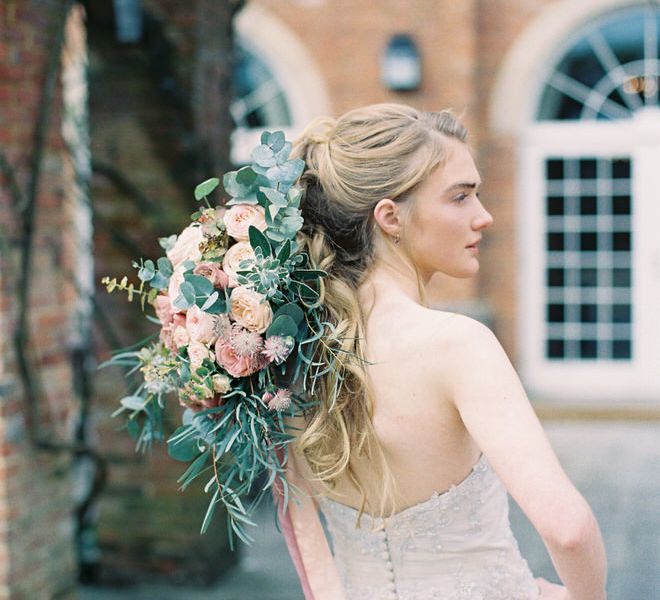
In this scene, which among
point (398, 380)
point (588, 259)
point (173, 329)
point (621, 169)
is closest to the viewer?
point (398, 380)

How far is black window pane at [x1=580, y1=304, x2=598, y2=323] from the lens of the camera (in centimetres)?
893

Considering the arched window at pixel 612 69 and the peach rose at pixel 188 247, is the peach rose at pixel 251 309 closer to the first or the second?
the peach rose at pixel 188 247

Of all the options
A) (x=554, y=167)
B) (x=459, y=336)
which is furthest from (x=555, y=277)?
(x=459, y=336)

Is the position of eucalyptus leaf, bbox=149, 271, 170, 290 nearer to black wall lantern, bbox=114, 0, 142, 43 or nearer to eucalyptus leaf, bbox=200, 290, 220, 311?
eucalyptus leaf, bbox=200, 290, 220, 311

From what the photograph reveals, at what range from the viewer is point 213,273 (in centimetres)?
169

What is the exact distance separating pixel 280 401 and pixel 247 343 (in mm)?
115

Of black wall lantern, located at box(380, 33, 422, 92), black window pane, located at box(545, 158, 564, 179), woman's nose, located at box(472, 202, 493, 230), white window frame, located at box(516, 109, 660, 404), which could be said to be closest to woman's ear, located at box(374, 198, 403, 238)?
woman's nose, located at box(472, 202, 493, 230)

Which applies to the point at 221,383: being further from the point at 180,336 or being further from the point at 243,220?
the point at 243,220

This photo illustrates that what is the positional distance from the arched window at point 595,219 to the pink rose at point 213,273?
749cm

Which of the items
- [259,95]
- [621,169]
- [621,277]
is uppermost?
[259,95]

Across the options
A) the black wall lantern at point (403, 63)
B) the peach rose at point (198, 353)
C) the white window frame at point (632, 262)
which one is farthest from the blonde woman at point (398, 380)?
the white window frame at point (632, 262)

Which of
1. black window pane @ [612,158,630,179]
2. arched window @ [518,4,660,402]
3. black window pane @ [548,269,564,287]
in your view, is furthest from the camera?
black window pane @ [548,269,564,287]

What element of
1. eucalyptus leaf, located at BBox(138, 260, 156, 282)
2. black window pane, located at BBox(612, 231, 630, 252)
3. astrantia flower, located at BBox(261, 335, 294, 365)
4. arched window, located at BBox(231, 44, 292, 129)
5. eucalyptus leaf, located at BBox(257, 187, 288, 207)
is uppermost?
arched window, located at BBox(231, 44, 292, 129)

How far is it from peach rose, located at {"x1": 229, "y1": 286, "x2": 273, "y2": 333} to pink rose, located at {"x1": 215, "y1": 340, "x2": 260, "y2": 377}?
5 centimetres
